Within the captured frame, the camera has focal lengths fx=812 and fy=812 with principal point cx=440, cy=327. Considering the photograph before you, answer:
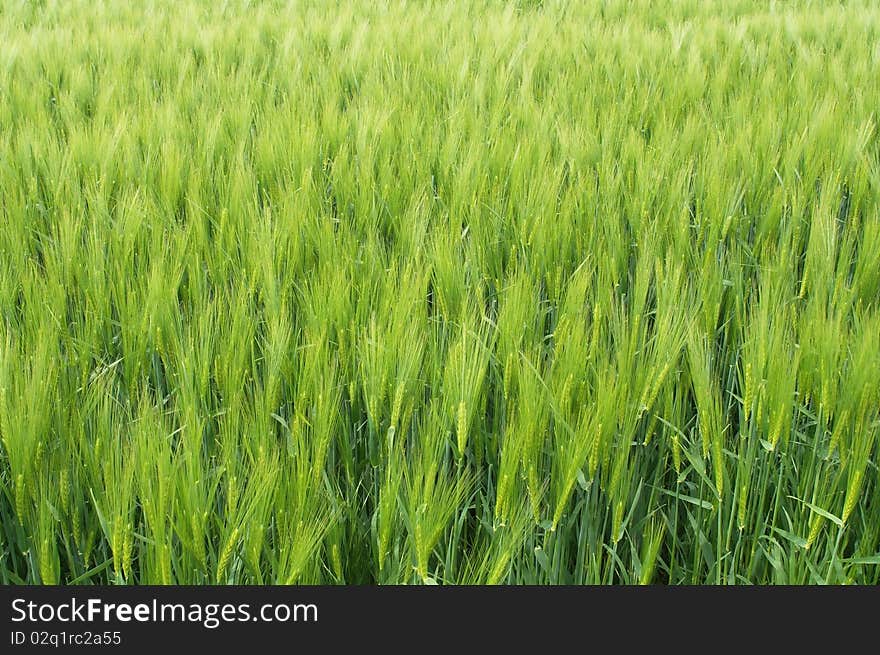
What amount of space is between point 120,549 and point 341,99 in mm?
1497

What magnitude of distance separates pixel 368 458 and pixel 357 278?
281mm

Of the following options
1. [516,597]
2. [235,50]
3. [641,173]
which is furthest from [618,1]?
[516,597]

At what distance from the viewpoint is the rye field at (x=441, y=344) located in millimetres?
745

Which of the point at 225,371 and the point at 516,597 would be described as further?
the point at 225,371

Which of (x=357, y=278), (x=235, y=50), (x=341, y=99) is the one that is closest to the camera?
(x=357, y=278)

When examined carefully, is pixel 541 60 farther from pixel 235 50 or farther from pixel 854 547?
pixel 854 547

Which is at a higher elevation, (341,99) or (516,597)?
(341,99)

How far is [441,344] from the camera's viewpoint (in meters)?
0.90

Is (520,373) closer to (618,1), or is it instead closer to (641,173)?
(641,173)

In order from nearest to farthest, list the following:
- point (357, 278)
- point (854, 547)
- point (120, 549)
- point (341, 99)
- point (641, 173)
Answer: point (120, 549) < point (854, 547) < point (357, 278) < point (641, 173) < point (341, 99)

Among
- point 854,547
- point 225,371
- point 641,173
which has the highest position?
point 641,173

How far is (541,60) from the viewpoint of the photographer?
7.55ft

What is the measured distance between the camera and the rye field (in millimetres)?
745

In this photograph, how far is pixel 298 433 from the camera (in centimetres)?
74
